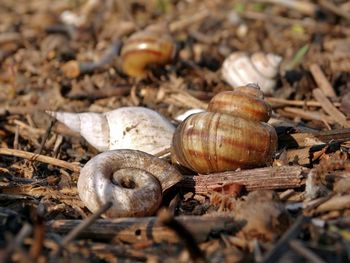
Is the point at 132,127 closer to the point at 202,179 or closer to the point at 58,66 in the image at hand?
the point at 202,179

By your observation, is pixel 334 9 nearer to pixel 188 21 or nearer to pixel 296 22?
pixel 296 22

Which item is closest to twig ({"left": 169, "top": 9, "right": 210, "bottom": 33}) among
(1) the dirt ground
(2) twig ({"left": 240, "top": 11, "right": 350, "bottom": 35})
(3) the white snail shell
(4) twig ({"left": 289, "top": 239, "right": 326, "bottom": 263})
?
(1) the dirt ground

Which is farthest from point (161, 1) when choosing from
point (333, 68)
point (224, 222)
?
point (224, 222)

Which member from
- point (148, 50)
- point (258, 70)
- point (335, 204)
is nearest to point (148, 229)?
point (335, 204)

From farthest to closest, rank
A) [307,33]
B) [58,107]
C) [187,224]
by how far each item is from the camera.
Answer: [307,33] → [58,107] → [187,224]

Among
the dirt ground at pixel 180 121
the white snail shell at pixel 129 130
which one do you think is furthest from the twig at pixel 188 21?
the white snail shell at pixel 129 130
